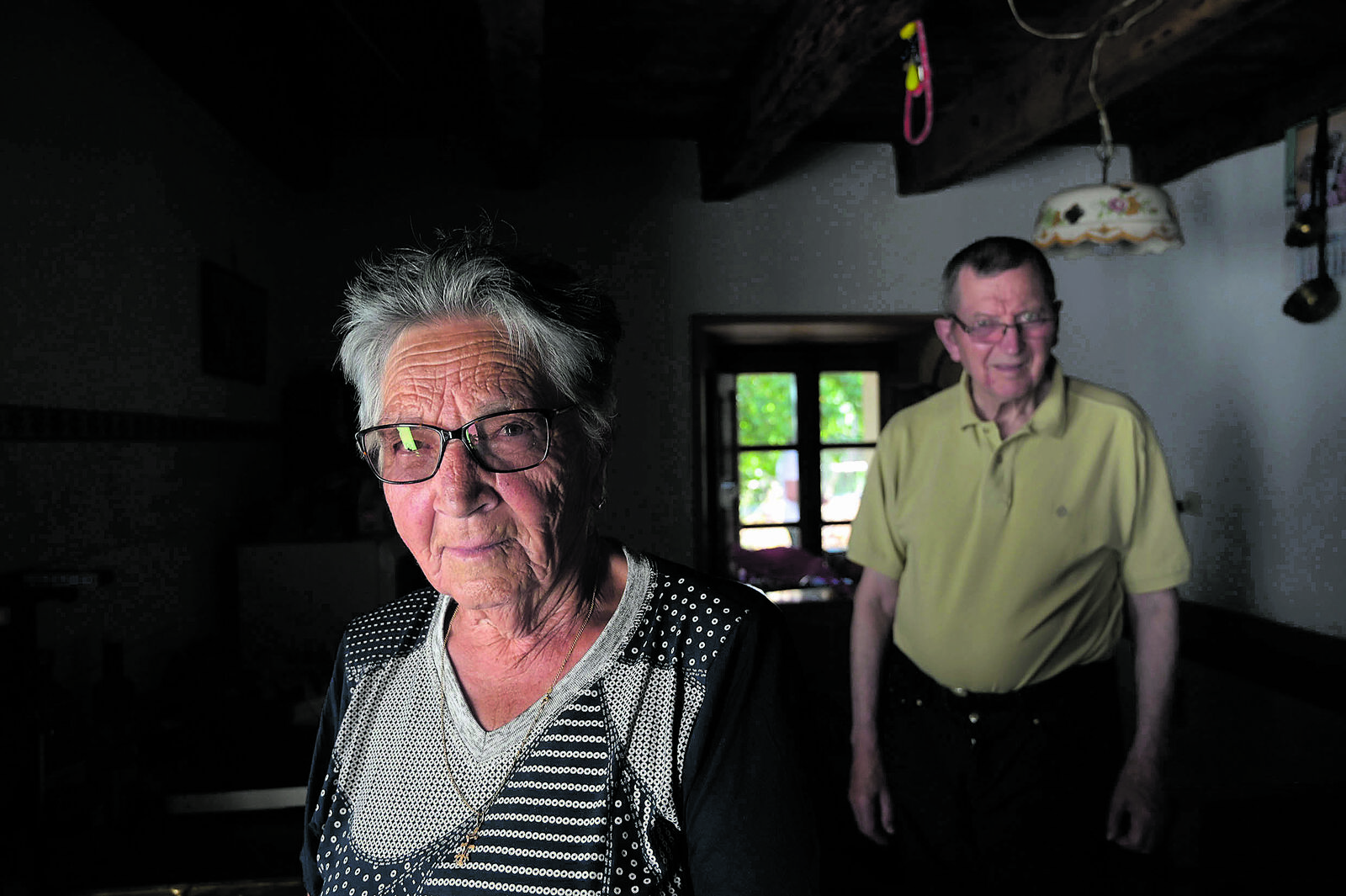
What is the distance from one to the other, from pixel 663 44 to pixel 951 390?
1813 millimetres

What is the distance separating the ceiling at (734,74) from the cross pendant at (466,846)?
1.97m

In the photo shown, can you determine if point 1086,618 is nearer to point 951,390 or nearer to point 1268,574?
point 951,390

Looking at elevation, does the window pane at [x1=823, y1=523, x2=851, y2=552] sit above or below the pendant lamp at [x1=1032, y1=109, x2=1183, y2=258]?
below

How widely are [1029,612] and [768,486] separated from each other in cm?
392

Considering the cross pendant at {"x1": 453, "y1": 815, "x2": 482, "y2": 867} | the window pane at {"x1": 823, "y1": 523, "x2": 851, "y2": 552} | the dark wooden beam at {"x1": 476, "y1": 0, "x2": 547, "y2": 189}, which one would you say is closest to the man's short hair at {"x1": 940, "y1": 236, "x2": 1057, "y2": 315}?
the dark wooden beam at {"x1": 476, "y1": 0, "x2": 547, "y2": 189}

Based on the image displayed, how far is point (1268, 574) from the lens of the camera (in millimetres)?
3486

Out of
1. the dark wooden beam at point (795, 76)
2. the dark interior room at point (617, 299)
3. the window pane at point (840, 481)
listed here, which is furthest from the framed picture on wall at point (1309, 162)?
the window pane at point (840, 481)

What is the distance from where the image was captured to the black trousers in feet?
5.77

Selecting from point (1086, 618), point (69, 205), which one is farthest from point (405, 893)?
point (69, 205)

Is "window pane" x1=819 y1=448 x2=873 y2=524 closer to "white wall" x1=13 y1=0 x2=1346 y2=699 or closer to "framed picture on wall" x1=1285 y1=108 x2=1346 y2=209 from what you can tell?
"white wall" x1=13 y1=0 x2=1346 y2=699

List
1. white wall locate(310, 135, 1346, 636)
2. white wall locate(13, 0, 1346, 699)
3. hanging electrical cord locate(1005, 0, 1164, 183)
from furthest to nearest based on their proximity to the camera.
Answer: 1. white wall locate(310, 135, 1346, 636)
2. hanging electrical cord locate(1005, 0, 1164, 183)
3. white wall locate(13, 0, 1346, 699)

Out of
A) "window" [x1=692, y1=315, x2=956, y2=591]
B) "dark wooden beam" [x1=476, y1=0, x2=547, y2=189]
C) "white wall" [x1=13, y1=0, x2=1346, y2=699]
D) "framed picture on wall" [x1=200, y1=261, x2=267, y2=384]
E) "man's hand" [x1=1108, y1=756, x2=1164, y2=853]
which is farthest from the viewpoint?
"window" [x1=692, y1=315, x2=956, y2=591]

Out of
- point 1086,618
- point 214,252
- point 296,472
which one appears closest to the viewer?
point 1086,618

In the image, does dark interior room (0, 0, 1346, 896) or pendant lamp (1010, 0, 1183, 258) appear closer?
dark interior room (0, 0, 1346, 896)
